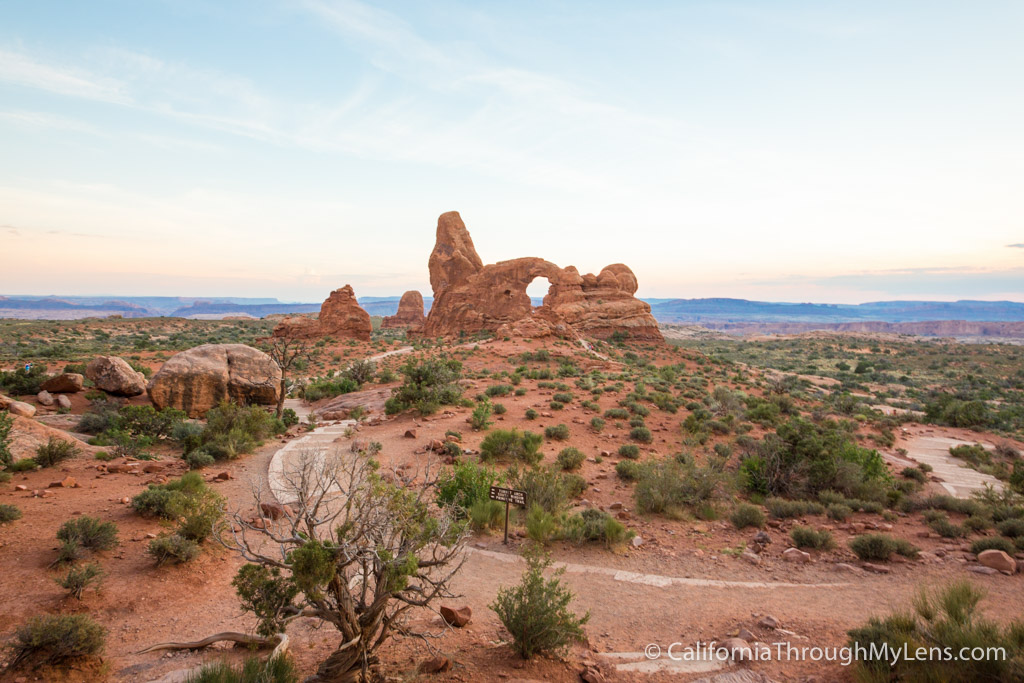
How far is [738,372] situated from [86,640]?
33.1 m

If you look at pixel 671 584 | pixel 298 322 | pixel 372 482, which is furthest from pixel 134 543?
pixel 298 322

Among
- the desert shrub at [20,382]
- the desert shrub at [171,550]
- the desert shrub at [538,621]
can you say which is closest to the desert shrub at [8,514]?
the desert shrub at [171,550]

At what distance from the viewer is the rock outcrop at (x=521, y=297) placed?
3866cm

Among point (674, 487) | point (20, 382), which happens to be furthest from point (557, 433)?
point (20, 382)

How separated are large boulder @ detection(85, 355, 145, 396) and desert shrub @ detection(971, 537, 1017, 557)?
20.5 metres

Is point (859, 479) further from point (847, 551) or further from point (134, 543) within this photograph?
point (134, 543)

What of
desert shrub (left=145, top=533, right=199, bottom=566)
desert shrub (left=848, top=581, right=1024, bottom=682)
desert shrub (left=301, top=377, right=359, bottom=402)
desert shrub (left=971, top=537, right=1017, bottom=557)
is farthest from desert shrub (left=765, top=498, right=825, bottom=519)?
desert shrub (left=301, top=377, right=359, bottom=402)

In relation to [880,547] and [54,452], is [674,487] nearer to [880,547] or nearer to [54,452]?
[880,547]

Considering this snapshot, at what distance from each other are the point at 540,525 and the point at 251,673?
4.78 metres

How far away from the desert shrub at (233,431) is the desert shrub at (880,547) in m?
12.0

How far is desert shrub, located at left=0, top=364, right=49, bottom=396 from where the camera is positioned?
1418 cm

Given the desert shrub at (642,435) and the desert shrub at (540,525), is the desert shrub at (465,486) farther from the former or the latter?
the desert shrub at (642,435)

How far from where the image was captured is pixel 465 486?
8.65 m

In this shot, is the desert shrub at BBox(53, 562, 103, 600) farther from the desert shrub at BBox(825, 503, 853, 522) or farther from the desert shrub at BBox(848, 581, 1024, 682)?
the desert shrub at BBox(825, 503, 853, 522)
